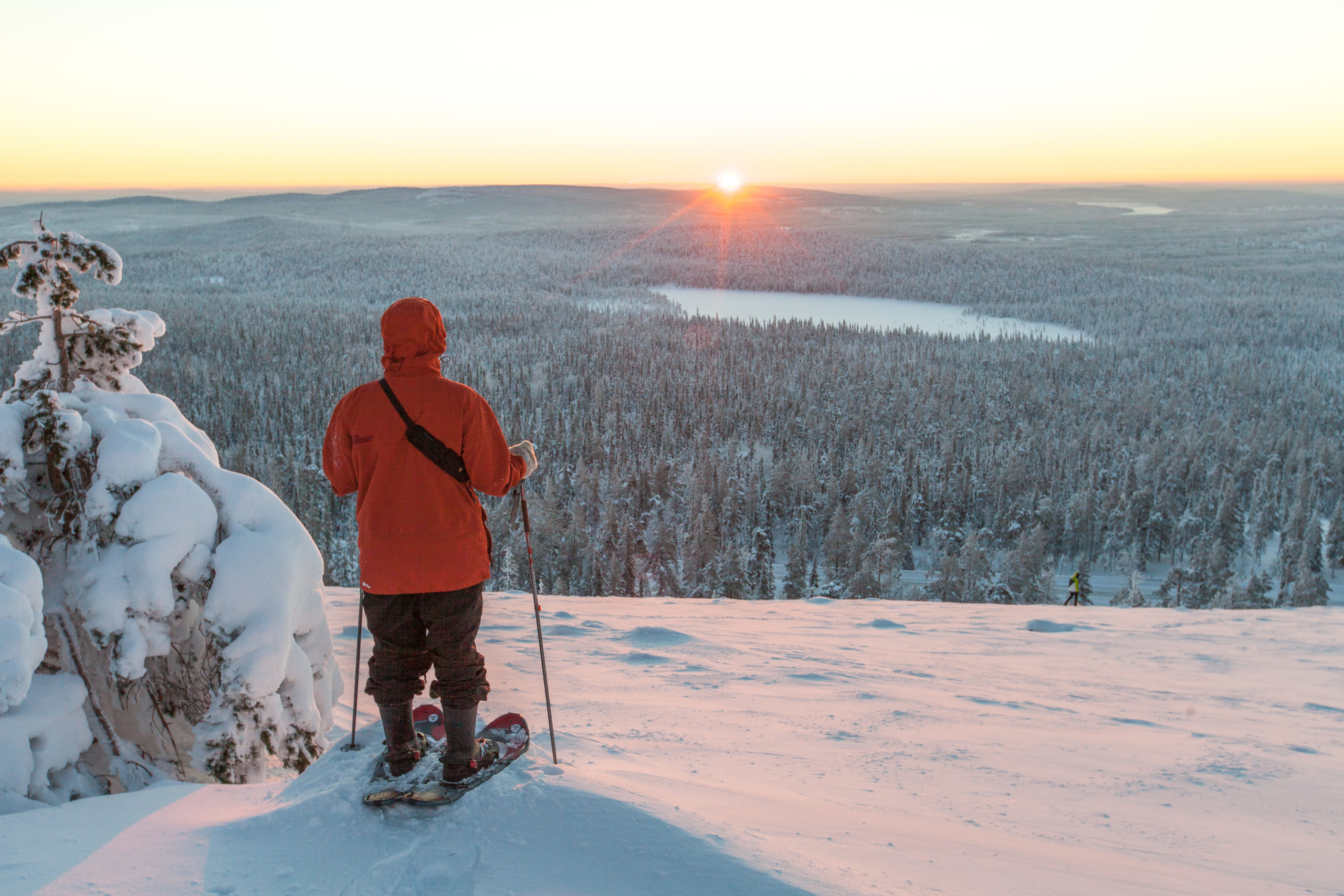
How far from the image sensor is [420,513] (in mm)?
3398

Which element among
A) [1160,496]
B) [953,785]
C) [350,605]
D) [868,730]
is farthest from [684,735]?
[1160,496]

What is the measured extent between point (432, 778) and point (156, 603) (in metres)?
2.07

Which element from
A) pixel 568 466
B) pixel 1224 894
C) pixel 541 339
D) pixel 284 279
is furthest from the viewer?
pixel 284 279

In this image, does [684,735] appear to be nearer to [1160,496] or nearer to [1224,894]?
[1224,894]

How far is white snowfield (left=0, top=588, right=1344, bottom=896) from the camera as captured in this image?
301cm

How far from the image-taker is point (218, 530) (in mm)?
4941

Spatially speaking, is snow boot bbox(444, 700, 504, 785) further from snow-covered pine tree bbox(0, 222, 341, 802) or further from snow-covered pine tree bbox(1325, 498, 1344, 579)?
snow-covered pine tree bbox(1325, 498, 1344, 579)

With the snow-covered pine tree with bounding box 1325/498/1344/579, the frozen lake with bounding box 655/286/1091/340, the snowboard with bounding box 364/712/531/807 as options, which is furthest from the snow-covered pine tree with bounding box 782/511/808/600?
the frozen lake with bounding box 655/286/1091/340

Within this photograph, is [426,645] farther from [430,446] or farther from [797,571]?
[797,571]

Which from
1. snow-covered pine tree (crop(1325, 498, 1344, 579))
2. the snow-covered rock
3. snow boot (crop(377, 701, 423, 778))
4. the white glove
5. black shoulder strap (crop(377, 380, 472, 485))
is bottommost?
snow-covered pine tree (crop(1325, 498, 1344, 579))

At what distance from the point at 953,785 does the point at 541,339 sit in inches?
4128

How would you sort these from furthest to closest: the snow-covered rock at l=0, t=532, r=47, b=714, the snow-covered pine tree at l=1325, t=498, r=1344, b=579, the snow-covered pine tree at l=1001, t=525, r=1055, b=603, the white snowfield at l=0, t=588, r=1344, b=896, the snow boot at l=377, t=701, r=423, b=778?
1. the snow-covered pine tree at l=1325, t=498, r=1344, b=579
2. the snow-covered pine tree at l=1001, t=525, r=1055, b=603
3. the snow-covered rock at l=0, t=532, r=47, b=714
4. the snow boot at l=377, t=701, r=423, b=778
5. the white snowfield at l=0, t=588, r=1344, b=896

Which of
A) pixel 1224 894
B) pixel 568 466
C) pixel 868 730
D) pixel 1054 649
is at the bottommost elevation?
pixel 568 466

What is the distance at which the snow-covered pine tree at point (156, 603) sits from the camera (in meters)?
4.40
